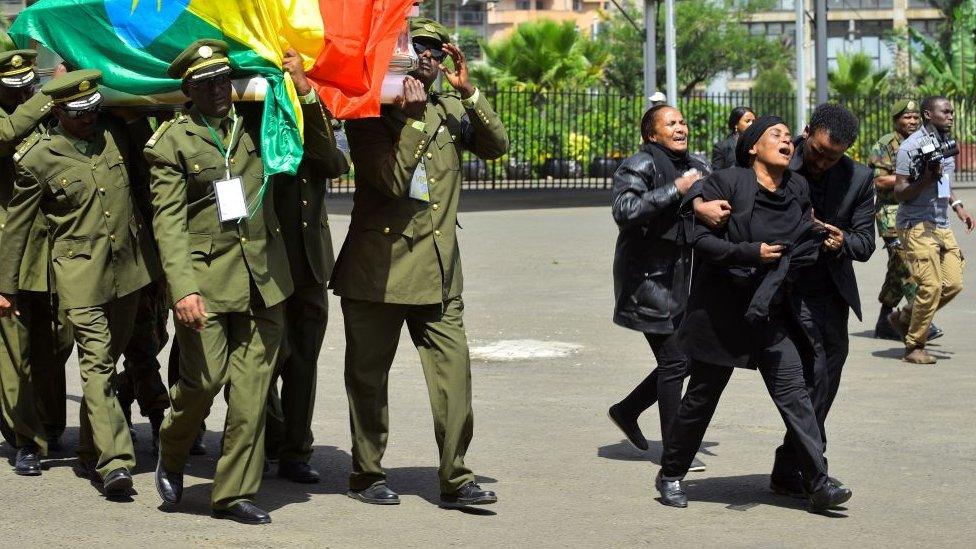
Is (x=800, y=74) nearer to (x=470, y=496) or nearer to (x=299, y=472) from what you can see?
(x=299, y=472)

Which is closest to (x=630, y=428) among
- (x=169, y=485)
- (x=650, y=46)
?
(x=169, y=485)

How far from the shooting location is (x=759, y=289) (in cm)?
623

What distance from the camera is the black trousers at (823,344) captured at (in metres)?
6.56

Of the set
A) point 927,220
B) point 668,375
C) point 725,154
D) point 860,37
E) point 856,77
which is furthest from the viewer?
point 860,37

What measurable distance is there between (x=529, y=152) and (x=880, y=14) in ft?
158

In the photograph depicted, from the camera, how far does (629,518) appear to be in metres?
6.38

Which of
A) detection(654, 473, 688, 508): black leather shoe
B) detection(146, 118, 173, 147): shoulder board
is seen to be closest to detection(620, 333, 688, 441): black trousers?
detection(654, 473, 688, 508): black leather shoe

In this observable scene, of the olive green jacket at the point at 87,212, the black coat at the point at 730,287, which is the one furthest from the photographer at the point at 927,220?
the olive green jacket at the point at 87,212

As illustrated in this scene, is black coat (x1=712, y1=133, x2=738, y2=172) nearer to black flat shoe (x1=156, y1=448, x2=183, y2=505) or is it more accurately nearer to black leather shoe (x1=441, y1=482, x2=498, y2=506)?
black leather shoe (x1=441, y1=482, x2=498, y2=506)

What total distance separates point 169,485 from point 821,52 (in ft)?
69.6

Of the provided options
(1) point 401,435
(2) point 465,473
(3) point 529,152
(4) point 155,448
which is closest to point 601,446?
(1) point 401,435

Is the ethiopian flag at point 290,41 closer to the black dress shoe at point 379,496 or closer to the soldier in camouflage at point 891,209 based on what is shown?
the black dress shoe at point 379,496

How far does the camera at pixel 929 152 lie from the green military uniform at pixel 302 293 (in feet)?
16.1

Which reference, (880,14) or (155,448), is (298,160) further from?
(880,14)
